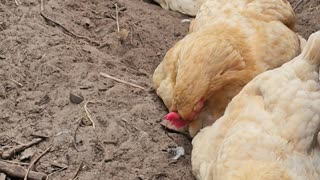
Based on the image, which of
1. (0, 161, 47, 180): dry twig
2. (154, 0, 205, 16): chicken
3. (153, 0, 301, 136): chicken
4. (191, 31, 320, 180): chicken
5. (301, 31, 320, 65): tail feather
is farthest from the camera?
(154, 0, 205, 16): chicken

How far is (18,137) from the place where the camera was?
3.59 meters

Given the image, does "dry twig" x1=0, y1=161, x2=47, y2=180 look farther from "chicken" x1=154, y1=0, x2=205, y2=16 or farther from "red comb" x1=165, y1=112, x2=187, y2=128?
"chicken" x1=154, y1=0, x2=205, y2=16

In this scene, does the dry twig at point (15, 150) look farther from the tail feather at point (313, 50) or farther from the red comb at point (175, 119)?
the tail feather at point (313, 50)

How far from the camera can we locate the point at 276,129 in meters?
3.00

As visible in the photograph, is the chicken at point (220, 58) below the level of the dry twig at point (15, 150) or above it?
above

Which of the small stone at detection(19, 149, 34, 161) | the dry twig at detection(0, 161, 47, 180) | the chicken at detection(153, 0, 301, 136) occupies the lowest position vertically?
the dry twig at detection(0, 161, 47, 180)

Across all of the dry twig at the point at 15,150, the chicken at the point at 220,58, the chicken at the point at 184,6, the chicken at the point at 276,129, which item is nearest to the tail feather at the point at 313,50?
the chicken at the point at 276,129

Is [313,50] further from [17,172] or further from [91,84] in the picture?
[17,172]

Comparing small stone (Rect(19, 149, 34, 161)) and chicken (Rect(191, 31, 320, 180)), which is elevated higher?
chicken (Rect(191, 31, 320, 180))

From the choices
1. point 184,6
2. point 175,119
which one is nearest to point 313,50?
point 175,119

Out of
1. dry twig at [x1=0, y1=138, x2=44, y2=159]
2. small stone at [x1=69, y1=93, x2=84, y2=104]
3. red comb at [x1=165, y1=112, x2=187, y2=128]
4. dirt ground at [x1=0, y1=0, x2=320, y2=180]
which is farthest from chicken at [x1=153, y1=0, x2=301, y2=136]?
dry twig at [x1=0, y1=138, x2=44, y2=159]

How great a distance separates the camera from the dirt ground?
11.6ft

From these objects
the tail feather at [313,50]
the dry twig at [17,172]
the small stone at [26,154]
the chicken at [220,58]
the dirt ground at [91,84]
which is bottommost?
the dry twig at [17,172]

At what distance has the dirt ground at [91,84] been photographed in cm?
354
